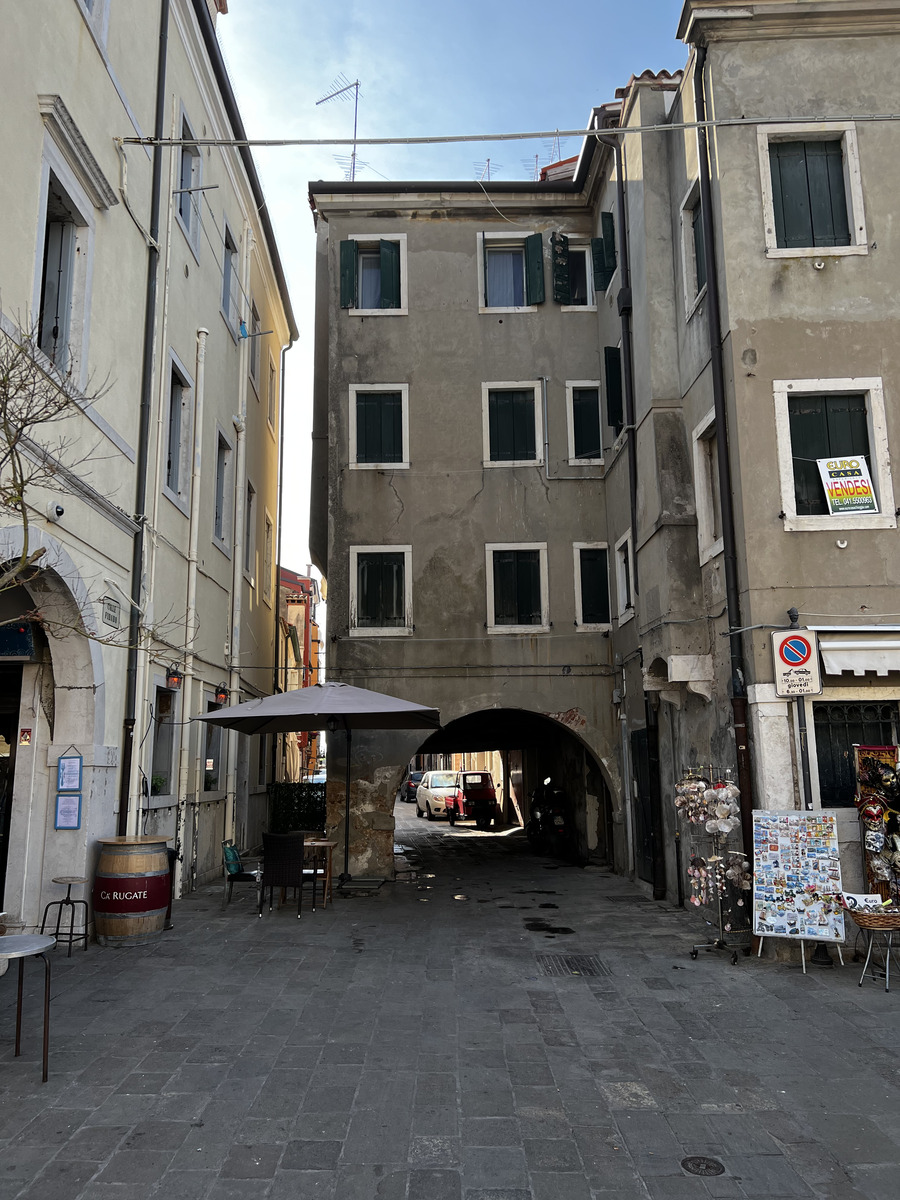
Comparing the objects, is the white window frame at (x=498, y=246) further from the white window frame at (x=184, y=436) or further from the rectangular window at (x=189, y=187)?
the white window frame at (x=184, y=436)

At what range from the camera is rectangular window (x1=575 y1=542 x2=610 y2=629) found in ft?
55.4

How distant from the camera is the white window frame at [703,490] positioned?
11852 millimetres

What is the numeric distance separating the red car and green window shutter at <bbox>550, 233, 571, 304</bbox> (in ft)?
53.7

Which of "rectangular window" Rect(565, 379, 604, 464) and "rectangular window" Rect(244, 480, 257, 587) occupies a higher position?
"rectangular window" Rect(565, 379, 604, 464)

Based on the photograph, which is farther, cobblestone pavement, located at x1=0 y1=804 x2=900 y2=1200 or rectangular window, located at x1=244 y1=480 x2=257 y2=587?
rectangular window, located at x1=244 y1=480 x2=257 y2=587

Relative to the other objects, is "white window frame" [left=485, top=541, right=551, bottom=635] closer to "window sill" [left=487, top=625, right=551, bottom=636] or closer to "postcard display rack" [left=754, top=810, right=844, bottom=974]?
"window sill" [left=487, top=625, right=551, bottom=636]

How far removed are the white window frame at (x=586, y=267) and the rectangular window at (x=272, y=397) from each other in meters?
6.76

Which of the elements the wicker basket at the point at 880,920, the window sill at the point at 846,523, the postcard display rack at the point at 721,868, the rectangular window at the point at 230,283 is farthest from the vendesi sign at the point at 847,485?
the rectangular window at the point at 230,283

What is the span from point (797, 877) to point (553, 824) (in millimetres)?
11141

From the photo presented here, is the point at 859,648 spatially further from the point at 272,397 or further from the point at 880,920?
the point at 272,397

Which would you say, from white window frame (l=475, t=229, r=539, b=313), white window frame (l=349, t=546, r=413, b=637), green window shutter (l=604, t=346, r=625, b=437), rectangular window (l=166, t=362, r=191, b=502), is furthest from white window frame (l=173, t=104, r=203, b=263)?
green window shutter (l=604, t=346, r=625, b=437)

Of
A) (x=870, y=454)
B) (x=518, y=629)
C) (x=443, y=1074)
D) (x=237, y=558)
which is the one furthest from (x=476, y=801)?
(x=443, y=1074)

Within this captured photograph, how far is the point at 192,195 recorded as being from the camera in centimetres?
1456

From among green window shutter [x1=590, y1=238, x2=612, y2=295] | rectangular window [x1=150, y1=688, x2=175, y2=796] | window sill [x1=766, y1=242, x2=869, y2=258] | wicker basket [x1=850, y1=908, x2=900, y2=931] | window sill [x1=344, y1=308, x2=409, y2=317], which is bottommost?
wicker basket [x1=850, y1=908, x2=900, y2=931]
